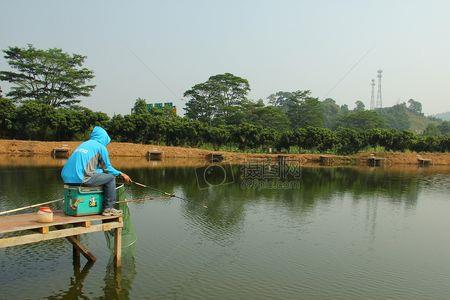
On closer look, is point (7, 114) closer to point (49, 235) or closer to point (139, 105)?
point (139, 105)

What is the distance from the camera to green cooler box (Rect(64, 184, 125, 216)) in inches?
299

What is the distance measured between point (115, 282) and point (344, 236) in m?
6.65

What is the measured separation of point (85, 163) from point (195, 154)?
1255 inches

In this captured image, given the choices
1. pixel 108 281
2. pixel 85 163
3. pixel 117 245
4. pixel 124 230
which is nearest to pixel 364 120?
pixel 124 230

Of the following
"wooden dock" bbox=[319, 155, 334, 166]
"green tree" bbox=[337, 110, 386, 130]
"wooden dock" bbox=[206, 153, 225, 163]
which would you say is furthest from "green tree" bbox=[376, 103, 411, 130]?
"wooden dock" bbox=[206, 153, 225, 163]

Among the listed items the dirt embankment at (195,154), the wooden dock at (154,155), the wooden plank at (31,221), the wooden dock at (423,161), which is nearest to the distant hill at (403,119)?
the wooden dock at (423,161)

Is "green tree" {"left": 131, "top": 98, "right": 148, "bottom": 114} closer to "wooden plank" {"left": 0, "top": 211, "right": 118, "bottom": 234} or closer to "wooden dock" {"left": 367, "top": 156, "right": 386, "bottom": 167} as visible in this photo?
"wooden dock" {"left": 367, "top": 156, "right": 386, "bottom": 167}

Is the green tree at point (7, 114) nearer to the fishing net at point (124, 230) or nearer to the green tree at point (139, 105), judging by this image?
the green tree at point (139, 105)

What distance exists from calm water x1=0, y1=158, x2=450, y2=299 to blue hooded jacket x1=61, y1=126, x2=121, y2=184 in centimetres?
186

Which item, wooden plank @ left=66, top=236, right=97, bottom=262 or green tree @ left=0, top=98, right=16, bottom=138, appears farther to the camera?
green tree @ left=0, top=98, right=16, bottom=138

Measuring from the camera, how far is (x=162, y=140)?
140 feet

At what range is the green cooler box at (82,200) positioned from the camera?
759cm

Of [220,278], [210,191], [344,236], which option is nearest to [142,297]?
[220,278]

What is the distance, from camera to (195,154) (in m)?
39.5
